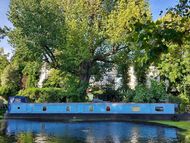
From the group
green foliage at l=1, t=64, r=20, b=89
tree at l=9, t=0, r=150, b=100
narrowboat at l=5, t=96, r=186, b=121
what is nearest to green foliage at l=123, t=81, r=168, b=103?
narrowboat at l=5, t=96, r=186, b=121

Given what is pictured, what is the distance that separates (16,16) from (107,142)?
77.1 ft

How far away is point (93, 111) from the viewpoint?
36.0 metres

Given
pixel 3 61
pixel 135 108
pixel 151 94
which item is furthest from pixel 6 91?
pixel 135 108

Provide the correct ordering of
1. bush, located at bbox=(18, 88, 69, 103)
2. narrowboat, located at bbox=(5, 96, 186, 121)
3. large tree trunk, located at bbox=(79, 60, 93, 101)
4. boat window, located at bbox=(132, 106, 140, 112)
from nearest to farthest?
narrowboat, located at bbox=(5, 96, 186, 121) → boat window, located at bbox=(132, 106, 140, 112) → large tree trunk, located at bbox=(79, 60, 93, 101) → bush, located at bbox=(18, 88, 69, 103)

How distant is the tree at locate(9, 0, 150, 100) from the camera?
36562 millimetres

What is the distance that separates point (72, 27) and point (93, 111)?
7762 mm

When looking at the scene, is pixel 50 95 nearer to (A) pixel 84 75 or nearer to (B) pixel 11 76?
(A) pixel 84 75

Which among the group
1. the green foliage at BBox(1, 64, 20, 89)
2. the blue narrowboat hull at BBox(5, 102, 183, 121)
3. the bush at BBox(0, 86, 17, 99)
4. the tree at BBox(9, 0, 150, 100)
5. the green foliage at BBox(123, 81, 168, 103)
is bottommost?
the blue narrowboat hull at BBox(5, 102, 183, 121)

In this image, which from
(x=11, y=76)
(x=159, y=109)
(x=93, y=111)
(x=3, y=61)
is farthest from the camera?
(x=3, y=61)

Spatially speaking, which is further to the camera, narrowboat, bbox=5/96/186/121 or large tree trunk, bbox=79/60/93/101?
large tree trunk, bbox=79/60/93/101

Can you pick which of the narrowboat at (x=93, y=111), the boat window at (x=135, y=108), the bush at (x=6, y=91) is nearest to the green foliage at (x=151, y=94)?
the boat window at (x=135, y=108)

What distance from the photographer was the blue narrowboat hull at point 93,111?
34.4 metres

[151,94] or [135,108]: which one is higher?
[151,94]

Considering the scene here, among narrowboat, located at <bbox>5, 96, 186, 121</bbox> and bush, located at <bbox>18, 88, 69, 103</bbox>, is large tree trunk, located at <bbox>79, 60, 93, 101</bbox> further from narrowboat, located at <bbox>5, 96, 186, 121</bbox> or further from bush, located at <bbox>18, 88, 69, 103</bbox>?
narrowboat, located at <bbox>5, 96, 186, 121</bbox>
